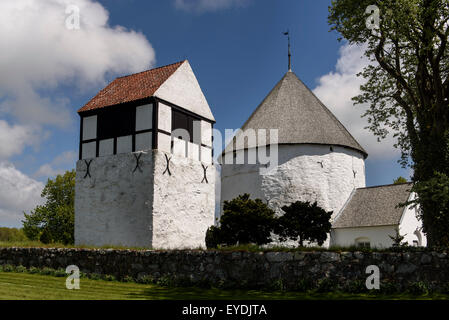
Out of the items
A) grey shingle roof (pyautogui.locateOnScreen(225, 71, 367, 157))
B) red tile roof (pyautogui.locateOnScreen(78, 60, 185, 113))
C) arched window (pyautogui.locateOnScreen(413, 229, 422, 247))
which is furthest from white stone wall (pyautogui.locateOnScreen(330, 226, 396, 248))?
red tile roof (pyautogui.locateOnScreen(78, 60, 185, 113))

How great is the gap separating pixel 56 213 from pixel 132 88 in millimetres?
17971

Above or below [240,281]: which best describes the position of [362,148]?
above

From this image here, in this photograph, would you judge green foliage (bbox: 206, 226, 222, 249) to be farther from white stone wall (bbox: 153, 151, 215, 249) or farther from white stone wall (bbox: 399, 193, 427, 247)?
white stone wall (bbox: 399, 193, 427, 247)

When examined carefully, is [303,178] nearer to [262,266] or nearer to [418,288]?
[262,266]

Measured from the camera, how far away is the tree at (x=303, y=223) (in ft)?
57.5

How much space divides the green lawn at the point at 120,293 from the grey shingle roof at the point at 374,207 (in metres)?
12.3

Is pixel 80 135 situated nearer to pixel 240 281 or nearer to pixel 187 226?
pixel 187 226

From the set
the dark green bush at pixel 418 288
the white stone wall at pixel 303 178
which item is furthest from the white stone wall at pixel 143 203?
the dark green bush at pixel 418 288

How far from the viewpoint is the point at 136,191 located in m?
19.1

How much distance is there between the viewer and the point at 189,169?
20453mm

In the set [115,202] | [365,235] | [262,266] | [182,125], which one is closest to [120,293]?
[262,266]
